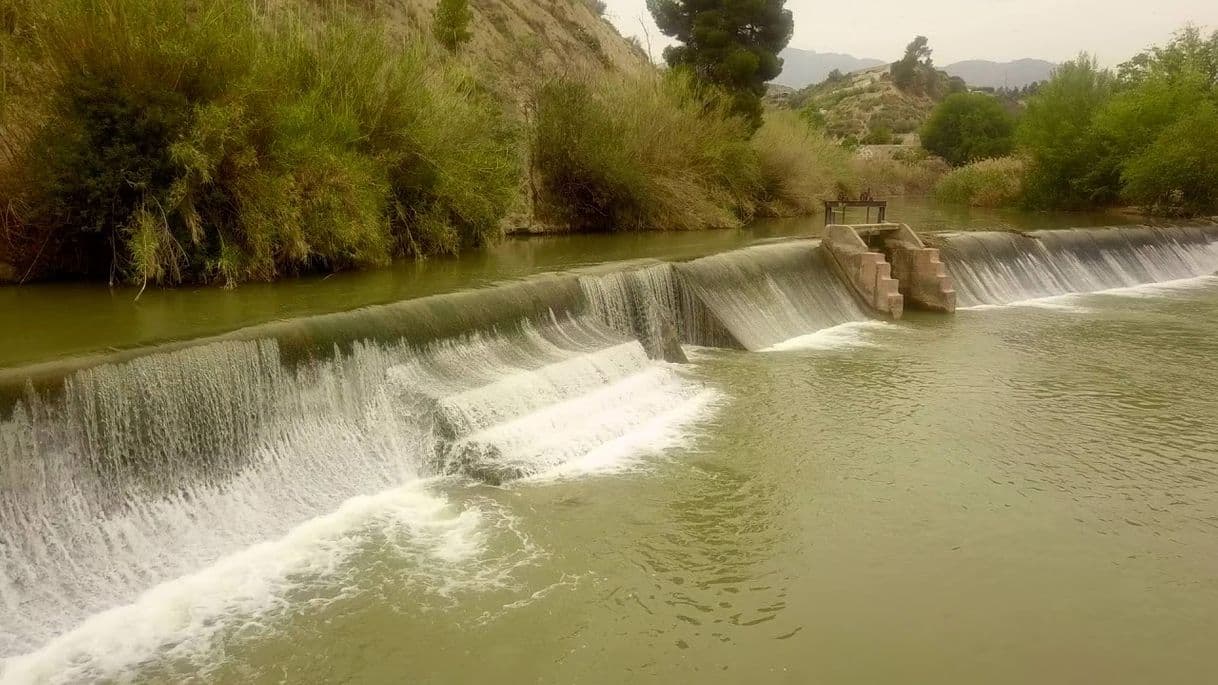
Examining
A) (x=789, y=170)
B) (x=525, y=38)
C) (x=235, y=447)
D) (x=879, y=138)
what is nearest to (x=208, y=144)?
(x=235, y=447)

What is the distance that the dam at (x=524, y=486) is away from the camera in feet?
14.9

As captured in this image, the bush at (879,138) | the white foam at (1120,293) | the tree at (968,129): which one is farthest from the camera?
the bush at (879,138)

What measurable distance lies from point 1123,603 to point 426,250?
35.1ft

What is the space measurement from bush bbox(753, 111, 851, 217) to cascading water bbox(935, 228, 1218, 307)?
10809 millimetres

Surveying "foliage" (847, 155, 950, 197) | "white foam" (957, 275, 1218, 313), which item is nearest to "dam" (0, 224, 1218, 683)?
"white foam" (957, 275, 1218, 313)

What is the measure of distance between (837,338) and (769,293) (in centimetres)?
121

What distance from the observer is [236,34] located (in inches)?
375

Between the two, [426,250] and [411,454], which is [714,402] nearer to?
[411,454]

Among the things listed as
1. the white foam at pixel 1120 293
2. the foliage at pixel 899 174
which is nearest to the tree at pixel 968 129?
the foliage at pixel 899 174

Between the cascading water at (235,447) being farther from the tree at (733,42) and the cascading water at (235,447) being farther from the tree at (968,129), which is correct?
the tree at (968,129)

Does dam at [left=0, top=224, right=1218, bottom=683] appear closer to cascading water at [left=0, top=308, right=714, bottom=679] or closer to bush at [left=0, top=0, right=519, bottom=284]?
cascading water at [left=0, top=308, right=714, bottom=679]

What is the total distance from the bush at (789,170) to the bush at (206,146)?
55.3ft

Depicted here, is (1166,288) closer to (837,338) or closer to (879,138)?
(837,338)

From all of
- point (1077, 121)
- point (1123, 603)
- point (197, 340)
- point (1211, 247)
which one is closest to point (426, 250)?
point (197, 340)
